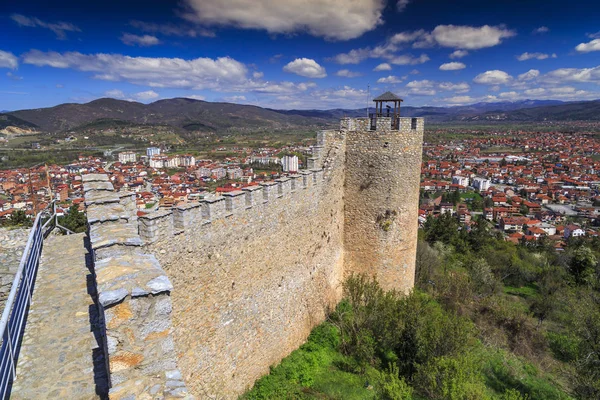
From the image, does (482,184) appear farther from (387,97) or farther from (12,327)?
(12,327)

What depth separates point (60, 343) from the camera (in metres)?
4.34

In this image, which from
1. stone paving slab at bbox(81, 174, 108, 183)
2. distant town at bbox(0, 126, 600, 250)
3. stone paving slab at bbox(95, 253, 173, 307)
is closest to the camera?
stone paving slab at bbox(95, 253, 173, 307)

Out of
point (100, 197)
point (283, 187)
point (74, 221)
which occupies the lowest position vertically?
point (74, 221)

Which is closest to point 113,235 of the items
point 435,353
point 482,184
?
point 435,353

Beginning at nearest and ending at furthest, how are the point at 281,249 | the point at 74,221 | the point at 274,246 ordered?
1. the point at 274,246
2. the point at 281,249
3. the point at 74,221

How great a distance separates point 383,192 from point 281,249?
4.03 metres

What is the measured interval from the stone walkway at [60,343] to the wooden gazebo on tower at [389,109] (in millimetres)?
8856

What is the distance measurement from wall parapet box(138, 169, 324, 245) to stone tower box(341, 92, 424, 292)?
6.94 feet

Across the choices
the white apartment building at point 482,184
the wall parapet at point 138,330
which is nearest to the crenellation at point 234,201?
the wall parapet at point 138,330

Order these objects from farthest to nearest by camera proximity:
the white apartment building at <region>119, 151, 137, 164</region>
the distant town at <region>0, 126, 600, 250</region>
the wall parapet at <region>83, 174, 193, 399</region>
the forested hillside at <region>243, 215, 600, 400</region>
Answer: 1. the white apartment building at <region>119, 151, 137, 164</region>
2. the distant town at <region>0, 126, 600, 250</region>
3. the forested hillside at <region>243, 215, 600, 400</region>
4. the wall parapet at <region>83, 174, 193, 399</region>

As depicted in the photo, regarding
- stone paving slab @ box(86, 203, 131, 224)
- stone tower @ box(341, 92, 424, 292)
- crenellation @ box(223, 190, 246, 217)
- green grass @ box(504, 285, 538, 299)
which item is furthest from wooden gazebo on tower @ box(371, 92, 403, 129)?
green grass @ box(504, 285, 538, 299)

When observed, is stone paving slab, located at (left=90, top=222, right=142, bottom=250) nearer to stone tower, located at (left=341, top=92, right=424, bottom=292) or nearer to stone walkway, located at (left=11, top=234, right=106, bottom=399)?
stone walkway, located at (left=11, top=234, right=106, bottom=399)

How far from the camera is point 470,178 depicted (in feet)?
341

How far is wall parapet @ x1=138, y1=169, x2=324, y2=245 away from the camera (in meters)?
5.86
